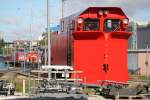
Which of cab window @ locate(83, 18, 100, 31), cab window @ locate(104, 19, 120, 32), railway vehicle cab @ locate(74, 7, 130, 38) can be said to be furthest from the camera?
cab window @ locate(104, 19, 120, 32)

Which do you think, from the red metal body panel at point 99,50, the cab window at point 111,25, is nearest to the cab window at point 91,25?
the red metal body panel at point 99,50

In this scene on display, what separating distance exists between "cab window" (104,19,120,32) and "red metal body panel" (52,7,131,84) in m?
0.16

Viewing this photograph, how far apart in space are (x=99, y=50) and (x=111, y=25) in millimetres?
1495

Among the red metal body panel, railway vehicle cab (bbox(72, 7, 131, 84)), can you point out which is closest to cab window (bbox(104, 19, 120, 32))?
railway vehicle cab (bbox(72, 7, 131, 84))

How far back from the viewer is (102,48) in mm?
23781

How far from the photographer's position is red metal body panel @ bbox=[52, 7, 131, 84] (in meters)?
23.3

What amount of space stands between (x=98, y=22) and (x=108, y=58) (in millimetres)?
1980

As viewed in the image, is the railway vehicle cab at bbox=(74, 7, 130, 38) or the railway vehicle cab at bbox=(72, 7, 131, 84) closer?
the railway vehicle cab at bbox=(74, 7, 130, 38)

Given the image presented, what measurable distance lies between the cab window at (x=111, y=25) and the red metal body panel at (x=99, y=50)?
0.16m

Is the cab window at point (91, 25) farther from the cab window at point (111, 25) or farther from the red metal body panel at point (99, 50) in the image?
the cab window at point (111, 25)

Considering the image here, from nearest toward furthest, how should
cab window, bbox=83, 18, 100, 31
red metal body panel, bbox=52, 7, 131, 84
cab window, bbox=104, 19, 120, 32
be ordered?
red metal body panel, bbox=52, 7, 131, 84 < cab window, bbox=83, 18, 100, 31 < cab window, bbox=104, 19, 120, 32

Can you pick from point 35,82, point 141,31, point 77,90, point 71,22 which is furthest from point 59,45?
point 141,31

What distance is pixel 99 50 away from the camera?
78.0 feet

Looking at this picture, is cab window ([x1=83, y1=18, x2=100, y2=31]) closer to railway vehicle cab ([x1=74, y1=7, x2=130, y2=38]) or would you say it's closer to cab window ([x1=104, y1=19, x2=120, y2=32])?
railway vehicle cab ([x1=74, y1=7, x2=130, y2=38])
